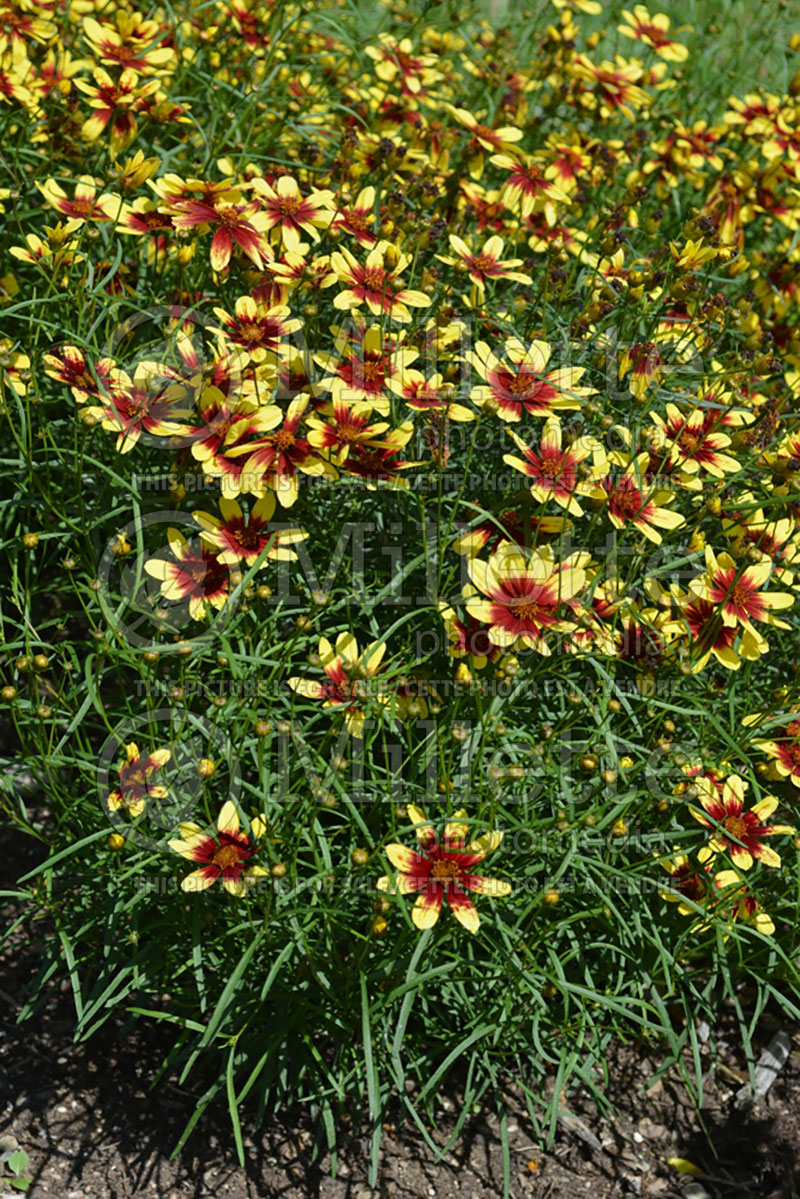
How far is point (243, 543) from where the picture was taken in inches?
79.7

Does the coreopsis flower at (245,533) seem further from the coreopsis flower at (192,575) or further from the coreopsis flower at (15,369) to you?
the coreopsis flower at (15,369)

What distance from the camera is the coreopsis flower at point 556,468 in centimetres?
200

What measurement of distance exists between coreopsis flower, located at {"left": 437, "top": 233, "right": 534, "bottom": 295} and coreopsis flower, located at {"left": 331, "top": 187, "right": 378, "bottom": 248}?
161mm

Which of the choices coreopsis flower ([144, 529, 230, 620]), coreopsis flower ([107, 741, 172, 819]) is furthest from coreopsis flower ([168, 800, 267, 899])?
coreopsis flower ([144, 529, 230, 620])

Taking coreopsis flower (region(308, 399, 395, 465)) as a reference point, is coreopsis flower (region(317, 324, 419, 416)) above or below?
above

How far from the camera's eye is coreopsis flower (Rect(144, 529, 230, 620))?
1979 mm

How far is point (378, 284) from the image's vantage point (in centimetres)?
211

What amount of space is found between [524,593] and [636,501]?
13.6 inches

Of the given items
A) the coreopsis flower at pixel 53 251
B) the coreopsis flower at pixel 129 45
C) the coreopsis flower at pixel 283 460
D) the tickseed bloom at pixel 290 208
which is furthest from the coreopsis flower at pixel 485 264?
the coreopsis flower at pixel 129 45

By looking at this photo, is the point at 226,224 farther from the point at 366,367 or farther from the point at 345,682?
the point at 345,682

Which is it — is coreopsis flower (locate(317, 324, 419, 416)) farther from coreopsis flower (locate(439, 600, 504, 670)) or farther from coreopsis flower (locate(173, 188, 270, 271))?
coreopsis flower (locate(439, 600, 504, 670))

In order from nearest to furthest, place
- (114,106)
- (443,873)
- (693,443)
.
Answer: (443,873), (693,443), (114,106)

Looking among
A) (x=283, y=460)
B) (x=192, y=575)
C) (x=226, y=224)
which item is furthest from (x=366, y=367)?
(x=192, y=575)

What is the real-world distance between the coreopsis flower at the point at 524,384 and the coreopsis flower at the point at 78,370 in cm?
72
